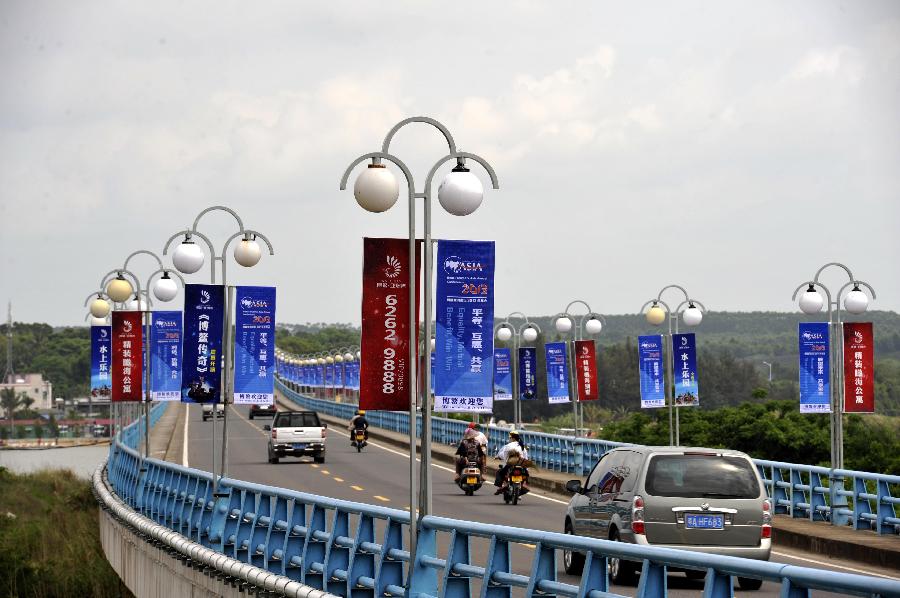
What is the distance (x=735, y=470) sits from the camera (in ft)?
64.2

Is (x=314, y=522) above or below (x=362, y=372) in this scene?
below

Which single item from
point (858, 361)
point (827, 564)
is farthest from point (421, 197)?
point (858, 361)

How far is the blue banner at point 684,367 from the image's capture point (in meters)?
39.9

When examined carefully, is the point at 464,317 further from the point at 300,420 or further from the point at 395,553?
the point at 300,420

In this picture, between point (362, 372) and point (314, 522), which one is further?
point (314, 522)

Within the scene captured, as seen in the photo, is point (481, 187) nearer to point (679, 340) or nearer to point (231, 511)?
point (231, 511)

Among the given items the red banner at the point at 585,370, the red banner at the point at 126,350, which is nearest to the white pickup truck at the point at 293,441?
the red banner at the point at 585,370

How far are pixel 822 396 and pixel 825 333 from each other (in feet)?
4.65

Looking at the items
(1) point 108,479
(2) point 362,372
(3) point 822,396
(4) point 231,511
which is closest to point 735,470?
(2) point 362,372

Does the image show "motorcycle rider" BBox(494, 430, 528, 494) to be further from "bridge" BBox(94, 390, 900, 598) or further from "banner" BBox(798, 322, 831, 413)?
"banner" BBox(798, 322, 831, 413)

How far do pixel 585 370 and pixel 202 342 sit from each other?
20243 mm

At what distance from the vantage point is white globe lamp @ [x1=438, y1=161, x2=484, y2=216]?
56.3 ft

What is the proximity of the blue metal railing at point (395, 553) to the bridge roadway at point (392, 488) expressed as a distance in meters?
0.52

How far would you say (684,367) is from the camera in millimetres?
40219
